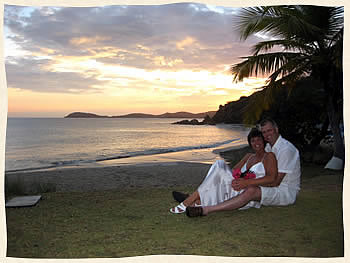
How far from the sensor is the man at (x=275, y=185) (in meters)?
3.12

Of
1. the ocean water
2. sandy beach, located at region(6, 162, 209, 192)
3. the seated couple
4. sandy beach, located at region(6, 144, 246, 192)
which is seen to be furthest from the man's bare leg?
sandy beach, located at region(6, 162, 209, 192)

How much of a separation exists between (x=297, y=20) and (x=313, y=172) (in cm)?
218

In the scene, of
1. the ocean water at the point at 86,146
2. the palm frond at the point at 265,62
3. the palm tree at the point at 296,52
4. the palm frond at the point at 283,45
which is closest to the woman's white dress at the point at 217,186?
the palm tree at the point at 296,52

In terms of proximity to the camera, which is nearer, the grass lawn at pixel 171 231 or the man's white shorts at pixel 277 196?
the grass lawn at pixel 171 231

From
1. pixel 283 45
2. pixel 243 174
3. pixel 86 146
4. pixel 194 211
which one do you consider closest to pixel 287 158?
pixel 243 174

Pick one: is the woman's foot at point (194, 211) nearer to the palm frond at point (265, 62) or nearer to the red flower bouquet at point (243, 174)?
the red flower bouquet at point (243, 174)

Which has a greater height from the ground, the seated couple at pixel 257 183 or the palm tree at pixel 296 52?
the palm tree at pixel 296 52

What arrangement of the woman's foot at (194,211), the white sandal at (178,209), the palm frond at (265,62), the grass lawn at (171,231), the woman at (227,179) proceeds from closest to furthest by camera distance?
the grass lawn at (171,231) < the woman's foot at (194,211) < the woman at (227,179) < the white sandal at (178,209) < the palm frond at (265,62)

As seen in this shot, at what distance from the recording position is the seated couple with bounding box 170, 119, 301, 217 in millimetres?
3125

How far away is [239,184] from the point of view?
3.11 metres

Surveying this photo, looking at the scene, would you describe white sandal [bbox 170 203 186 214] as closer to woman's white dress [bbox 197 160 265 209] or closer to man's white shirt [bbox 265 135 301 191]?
woman's white dress [bbox 197 160 265 209]

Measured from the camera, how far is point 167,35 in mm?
3428

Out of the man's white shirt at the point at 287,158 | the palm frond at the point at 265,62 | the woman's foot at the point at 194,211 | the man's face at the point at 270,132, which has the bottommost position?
the woman's foot at the point at 194,211
